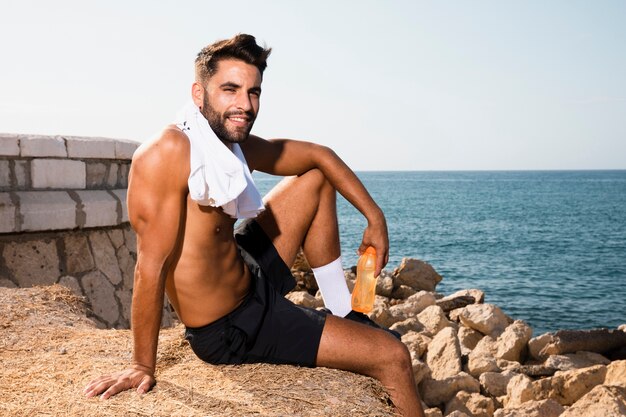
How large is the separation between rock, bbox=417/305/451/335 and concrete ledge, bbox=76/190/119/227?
17.1ft

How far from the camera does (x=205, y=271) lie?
312cm

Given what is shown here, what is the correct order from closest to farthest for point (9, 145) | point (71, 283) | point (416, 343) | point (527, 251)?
point (9, 145) < point (71, 283) < point (416, 343) < point (527, 251)

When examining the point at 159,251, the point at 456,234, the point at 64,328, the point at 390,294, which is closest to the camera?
the point at 159,251

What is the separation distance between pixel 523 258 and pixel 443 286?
9.94m

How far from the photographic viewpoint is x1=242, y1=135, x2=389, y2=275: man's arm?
3588 mm

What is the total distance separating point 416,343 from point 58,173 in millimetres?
4603

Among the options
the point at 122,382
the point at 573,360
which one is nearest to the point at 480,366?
the point at 573,360

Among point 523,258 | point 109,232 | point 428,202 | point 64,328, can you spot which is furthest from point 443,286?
point 428,202

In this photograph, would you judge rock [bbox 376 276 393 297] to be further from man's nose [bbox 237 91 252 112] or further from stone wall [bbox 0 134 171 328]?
man's nose [bbox 237 91 252 112]

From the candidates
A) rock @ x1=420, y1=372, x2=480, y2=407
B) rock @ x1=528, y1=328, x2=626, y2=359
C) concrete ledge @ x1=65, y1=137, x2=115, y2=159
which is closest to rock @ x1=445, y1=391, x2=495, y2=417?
rock @ x1=420, y1=372, x2=480, y2=407

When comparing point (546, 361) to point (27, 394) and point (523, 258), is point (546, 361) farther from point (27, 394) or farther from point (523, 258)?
point (523, 258)

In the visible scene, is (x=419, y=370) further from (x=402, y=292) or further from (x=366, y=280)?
(x=402, y=292)

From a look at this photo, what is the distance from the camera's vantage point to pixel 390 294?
1419 centimetres

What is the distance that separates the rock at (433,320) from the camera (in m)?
10.5
